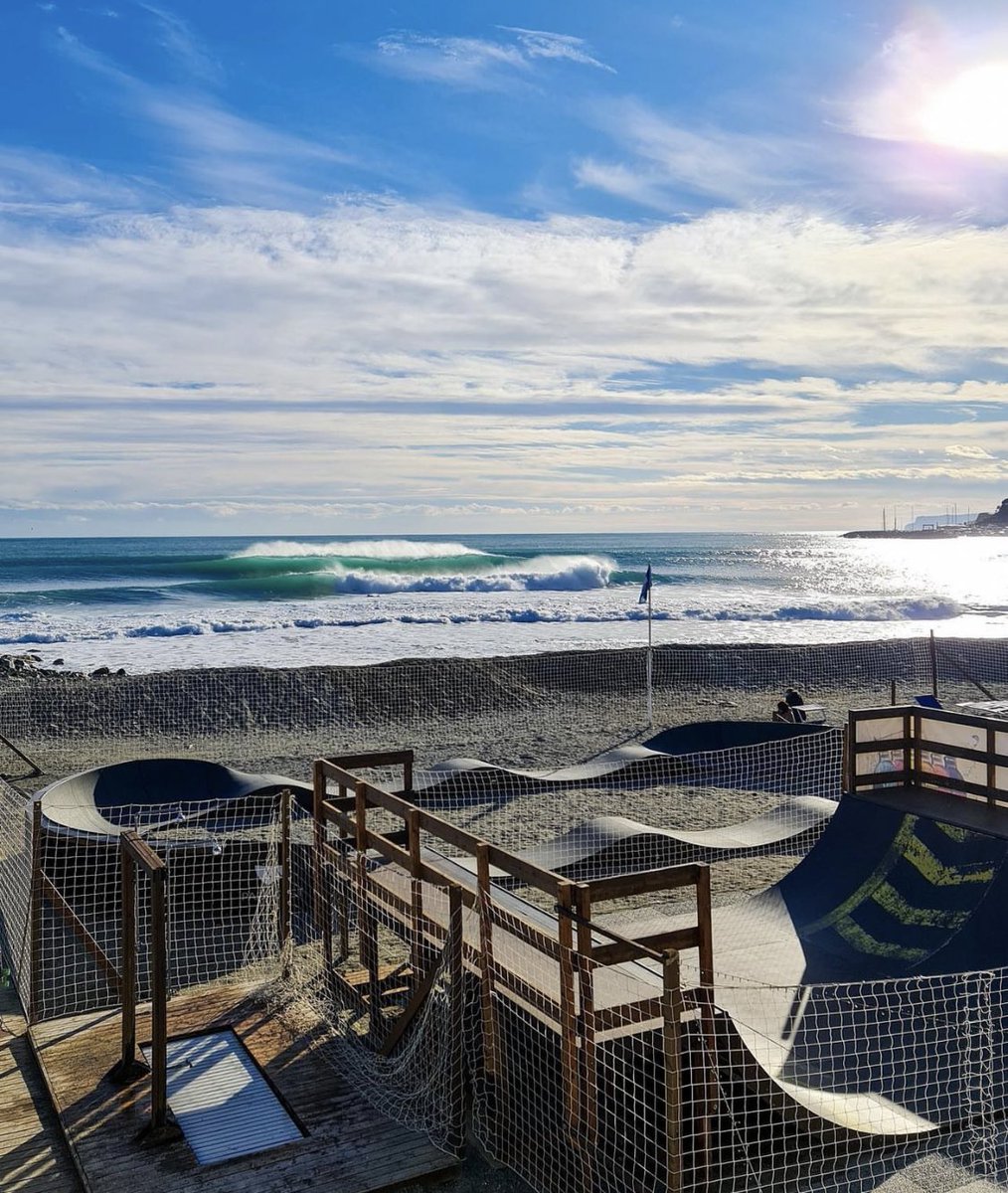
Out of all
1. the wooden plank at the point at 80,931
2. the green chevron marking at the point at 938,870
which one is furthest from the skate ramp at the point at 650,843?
the wooden plank at the point at 80,931

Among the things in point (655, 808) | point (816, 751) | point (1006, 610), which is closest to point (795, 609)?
point (1006, 610)

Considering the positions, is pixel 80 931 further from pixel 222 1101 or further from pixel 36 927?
pixel 222 1101

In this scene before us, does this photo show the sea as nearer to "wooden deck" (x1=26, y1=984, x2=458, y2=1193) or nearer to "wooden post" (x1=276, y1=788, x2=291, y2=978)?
"wooden post" (x1=276, y1=788, x2=291, y2=978)

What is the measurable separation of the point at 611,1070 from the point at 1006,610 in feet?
126

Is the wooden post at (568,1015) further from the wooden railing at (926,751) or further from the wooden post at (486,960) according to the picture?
the wooden railing at (926,751)

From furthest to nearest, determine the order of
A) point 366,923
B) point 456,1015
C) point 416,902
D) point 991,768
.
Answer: point 991,768, point 366,923, point 416,902, point 456,1015

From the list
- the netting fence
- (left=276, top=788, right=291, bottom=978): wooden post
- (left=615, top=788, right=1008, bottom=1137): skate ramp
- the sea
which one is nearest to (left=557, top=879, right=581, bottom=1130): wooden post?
(left=615, top=788, right=1008, bottom=1137): skate ramp

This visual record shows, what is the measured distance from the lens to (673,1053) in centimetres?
462

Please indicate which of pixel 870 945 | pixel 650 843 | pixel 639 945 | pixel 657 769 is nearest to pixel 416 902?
pixel 639 945

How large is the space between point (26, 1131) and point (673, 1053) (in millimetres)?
3662

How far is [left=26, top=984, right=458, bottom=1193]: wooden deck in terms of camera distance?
544 cm

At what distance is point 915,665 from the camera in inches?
1035

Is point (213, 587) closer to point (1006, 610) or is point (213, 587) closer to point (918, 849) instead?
point (1006, 610)

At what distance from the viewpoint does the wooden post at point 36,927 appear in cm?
715
